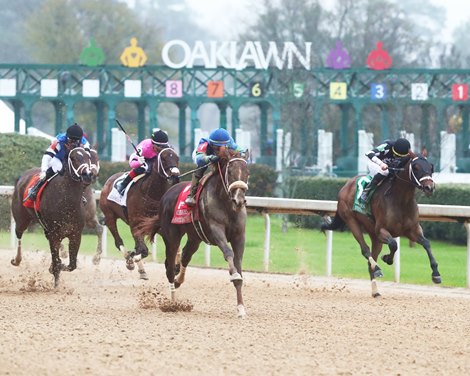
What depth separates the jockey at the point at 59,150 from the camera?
11.8m

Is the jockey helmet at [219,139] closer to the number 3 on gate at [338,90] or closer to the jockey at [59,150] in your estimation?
the jockey at [59,150]

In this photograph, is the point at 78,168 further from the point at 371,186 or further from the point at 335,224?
the point at 335,224

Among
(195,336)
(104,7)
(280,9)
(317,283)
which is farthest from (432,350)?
(104,7)

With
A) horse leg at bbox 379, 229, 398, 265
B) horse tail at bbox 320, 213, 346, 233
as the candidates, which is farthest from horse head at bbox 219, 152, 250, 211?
horse tail at bbox 320, 213, 346, 233

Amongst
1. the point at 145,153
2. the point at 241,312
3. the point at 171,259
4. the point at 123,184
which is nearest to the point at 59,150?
the point at 145,153

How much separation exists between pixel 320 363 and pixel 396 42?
5553 cm

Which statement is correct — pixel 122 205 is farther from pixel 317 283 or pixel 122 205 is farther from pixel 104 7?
pixel 104 7

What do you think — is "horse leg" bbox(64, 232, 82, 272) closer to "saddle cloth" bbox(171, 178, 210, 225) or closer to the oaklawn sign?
"saddle cloth" bbox(171, 178, 210, 225)

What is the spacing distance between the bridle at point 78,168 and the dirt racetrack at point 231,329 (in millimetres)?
1096

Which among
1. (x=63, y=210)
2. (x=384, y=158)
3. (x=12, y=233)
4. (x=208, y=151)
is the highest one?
(x=208, y=151)

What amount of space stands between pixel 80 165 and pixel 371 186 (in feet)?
9.33

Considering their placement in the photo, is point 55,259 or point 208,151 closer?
point 208,151

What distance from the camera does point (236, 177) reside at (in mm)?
9711

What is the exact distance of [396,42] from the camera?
61875 mm
